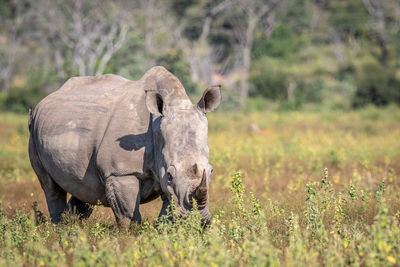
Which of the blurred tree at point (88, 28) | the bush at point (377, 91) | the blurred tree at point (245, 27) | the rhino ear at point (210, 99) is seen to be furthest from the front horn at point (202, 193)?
the blurred tree at point (245, 27)

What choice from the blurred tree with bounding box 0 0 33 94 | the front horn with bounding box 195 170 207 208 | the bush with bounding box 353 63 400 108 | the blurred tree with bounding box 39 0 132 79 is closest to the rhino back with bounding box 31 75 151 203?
the front horn with bounding box 195 170 207 208

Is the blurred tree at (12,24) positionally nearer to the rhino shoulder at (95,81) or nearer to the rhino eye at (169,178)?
the rhino shoulder at (95,81)

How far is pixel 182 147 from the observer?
488cm

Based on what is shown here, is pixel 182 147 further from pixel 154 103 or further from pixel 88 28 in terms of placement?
pixel 88 28

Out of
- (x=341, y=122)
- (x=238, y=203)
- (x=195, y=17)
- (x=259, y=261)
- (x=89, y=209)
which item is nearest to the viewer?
(x=259, y=261)

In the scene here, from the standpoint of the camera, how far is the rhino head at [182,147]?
4.68 metres

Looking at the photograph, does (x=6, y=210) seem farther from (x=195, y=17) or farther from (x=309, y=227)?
(x=195, y=17)

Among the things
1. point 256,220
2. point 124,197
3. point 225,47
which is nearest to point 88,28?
Answer: point 225,47

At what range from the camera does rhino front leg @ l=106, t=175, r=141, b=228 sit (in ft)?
17.6

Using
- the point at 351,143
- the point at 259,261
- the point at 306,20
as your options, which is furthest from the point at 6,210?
the point at 306,20

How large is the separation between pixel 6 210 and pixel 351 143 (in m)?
8.40

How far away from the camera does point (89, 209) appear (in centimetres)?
694

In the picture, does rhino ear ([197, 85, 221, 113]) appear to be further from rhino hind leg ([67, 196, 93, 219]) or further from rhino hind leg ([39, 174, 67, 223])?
rhino hind leg ([67, 196, 93, 219])

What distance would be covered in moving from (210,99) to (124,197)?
1.15 meters
